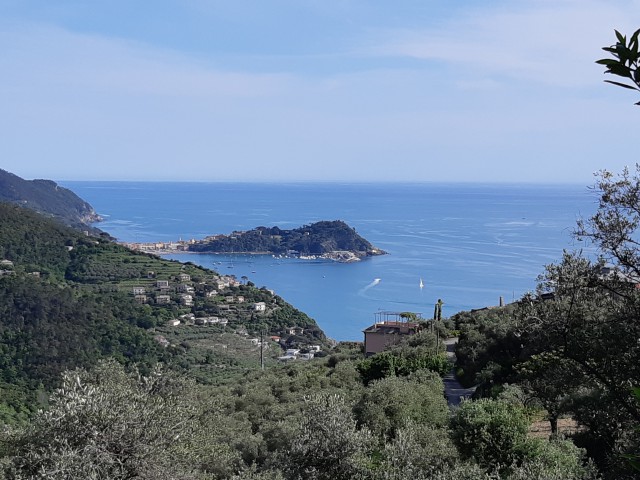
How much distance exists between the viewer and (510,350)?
20.8 m

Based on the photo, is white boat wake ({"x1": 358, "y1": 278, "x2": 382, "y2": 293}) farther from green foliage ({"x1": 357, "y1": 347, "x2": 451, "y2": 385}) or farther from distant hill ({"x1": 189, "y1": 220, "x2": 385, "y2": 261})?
green foliage ({"x1": 357, "y1": 347, "x2": 451, "y2": 385})

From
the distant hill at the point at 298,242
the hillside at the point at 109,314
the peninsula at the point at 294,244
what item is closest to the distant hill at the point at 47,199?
the peninsula at the point at 294,244

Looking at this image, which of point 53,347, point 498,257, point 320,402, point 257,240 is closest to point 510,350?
point 320,402

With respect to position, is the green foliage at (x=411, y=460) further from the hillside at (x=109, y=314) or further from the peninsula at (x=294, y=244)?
the peninsula at (x=294, y=244)

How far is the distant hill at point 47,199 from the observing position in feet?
413

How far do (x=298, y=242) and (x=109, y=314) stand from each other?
70.3 metres

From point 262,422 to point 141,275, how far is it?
52897 millimetres

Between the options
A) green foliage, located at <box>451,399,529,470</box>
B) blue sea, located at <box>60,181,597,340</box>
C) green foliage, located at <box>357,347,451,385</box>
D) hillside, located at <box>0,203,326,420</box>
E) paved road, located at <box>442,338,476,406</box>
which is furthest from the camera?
blue sea, located at <box>60,181,597,340</box>

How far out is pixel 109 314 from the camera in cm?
4912

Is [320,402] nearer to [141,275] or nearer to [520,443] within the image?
[520,443]

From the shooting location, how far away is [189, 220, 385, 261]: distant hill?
11581 centimetres

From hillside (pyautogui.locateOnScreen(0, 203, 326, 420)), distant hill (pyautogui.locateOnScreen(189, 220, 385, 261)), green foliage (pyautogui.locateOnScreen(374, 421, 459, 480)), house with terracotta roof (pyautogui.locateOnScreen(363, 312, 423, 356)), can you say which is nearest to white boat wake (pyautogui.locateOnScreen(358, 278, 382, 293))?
hillside (pyautogui.locateOnScreen(0, 203, 326, 420))

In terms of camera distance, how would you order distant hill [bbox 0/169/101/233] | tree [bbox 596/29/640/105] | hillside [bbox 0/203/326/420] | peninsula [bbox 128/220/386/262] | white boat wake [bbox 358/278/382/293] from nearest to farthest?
tree [bbox 596/29/640/105]
hillside [bbox 0/203/326/420]
white boat wake [bbox 358/278/382/293]
peninsula [bbox 128/220/386/262]
distant hill [bbox 0/169/101/233]

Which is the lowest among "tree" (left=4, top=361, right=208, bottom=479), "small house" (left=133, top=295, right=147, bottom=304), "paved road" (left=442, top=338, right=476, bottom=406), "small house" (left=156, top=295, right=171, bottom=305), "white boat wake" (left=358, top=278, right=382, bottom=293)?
"white boat wake" (left=358, top=278, right=382, bottom=293)
